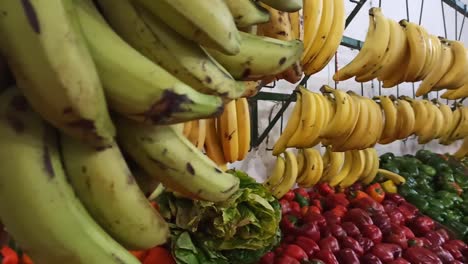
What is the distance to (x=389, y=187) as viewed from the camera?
196cm

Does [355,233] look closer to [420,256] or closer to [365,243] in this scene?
[365,243]

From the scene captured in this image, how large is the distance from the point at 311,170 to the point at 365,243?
35 centimetres

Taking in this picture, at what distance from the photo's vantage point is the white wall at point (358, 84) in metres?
1.77

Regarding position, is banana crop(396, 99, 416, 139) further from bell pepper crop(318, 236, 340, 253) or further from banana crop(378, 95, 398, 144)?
bell pepper crop(318, 236, 340, 253)

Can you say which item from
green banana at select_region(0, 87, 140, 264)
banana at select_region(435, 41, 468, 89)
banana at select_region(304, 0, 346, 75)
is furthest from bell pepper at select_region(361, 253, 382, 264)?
green banana at select_region(0, 87, 140, 264)

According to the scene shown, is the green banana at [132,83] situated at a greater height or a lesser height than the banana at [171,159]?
greater

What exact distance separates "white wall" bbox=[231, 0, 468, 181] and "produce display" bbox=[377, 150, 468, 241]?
274 mm

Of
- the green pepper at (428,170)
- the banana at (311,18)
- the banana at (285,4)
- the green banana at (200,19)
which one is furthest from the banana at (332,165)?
the green banana at (200,19)

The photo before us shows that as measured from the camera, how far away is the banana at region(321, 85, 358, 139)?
1322 mm

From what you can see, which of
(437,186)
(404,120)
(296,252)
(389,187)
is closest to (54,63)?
(296,252)

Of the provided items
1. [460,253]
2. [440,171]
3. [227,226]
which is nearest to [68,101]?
[227,226]

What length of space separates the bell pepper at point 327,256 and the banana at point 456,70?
763 millimetres

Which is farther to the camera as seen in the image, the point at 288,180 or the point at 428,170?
the point at 428,170

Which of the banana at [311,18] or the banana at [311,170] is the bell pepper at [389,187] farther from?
the banana at [311,18]
